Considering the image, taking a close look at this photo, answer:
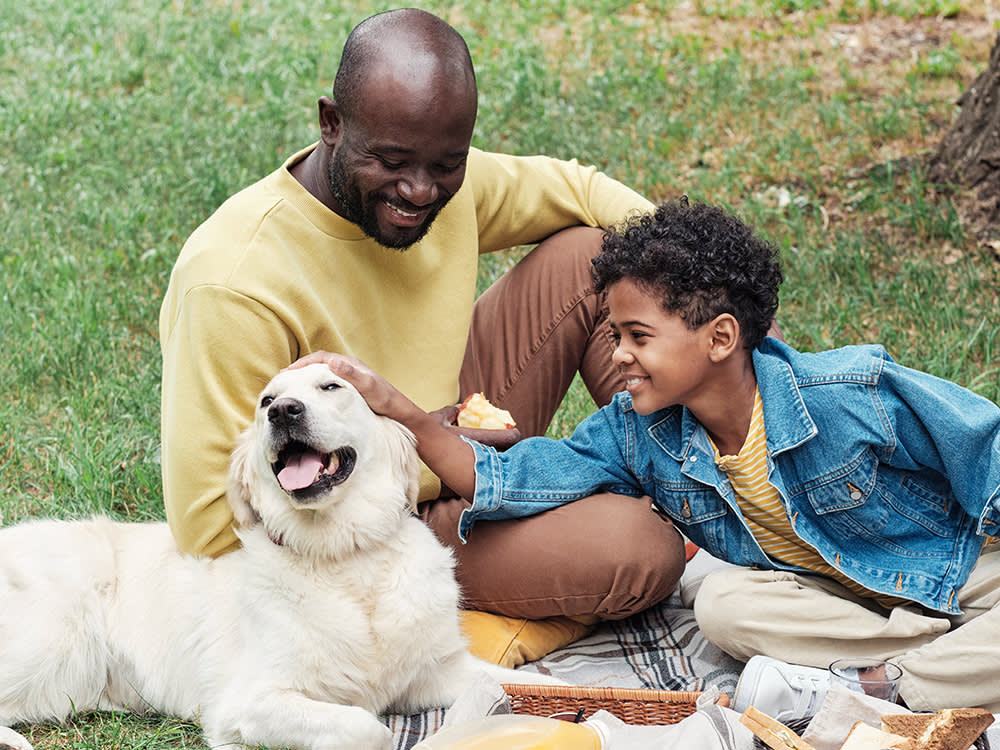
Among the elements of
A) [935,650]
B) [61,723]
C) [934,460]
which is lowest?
[61,723]

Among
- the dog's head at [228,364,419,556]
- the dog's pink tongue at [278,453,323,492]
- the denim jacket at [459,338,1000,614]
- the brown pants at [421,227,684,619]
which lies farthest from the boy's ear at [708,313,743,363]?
the dog's pink tongue at [278,453,323,492]

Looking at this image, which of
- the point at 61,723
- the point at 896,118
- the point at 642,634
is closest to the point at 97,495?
the point at 61,723

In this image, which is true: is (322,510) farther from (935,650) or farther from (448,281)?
(935,650)

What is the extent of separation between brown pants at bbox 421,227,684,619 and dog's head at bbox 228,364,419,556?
38cm

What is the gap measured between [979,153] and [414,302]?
3395 millimetres

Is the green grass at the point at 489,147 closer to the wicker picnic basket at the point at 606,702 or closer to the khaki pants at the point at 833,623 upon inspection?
the wicker picnic basket at the point at 606,702

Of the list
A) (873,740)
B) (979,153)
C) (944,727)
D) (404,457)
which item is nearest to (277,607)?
(404,457)

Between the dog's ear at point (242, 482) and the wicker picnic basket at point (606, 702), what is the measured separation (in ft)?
2.56

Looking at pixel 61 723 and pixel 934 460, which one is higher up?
pixel 934 460

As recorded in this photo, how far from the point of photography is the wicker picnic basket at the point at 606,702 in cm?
259

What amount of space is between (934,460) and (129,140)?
5.70 m

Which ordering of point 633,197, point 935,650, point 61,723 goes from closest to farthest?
point 935,650 < point 61,723 < point 633,197

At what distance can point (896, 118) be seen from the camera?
5973 millimetres

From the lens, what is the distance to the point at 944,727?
2.23m
